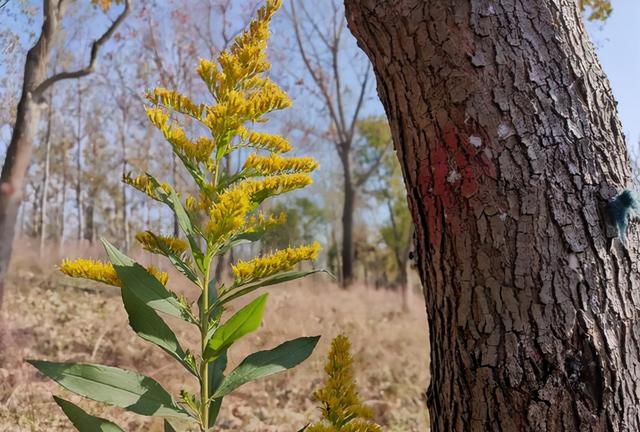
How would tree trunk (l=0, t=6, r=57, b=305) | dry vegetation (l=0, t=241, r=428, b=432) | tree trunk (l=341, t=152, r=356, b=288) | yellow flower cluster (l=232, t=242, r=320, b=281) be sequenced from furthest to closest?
tree trunk (l=341, t=152, r=356, b=288) → tree trunk (l=0, t=6, r=57, b=305) → dry vegetation (l=0, t=241, r=428, b=432) → yellow flower cluster (l=232, t=242, r=320, b=281)

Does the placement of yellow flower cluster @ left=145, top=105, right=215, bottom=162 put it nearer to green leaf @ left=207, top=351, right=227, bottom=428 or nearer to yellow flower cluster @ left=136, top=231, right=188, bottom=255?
yellow flower cluster @ left=136, top=231, right=188, bottom=255

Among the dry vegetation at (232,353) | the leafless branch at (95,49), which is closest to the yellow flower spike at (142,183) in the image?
the dry vegetation at (232,353)

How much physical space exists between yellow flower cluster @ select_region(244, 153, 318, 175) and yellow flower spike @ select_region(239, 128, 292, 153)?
0.8 inches

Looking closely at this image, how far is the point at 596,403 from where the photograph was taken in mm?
763

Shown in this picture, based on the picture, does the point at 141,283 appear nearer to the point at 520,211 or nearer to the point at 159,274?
the point at 159,274

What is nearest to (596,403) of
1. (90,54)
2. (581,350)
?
(581,350)

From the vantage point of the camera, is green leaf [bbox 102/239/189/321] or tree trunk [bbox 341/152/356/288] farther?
tree trunk [bbox 341/152/356/288]

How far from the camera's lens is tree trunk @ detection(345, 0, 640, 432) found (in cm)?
77

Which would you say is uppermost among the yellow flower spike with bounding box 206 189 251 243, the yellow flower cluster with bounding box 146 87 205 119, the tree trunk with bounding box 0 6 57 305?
the tree trunk with bounding box 0 6 57 305

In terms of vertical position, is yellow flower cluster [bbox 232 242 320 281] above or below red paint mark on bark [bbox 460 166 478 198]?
below

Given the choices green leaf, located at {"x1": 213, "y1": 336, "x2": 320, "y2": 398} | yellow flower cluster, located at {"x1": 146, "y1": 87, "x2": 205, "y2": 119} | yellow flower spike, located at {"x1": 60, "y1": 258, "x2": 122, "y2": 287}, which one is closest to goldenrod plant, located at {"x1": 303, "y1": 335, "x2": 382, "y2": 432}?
green leaf, located at {"x1": 213, "y1": 336, "x2": 320, "y2": 398}

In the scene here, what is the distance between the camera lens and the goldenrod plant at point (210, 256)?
79cm

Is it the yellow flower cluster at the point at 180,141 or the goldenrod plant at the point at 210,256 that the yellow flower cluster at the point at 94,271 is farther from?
the yellow flower cluster at the point at 180,141

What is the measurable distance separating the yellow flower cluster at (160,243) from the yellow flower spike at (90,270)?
7 cm
